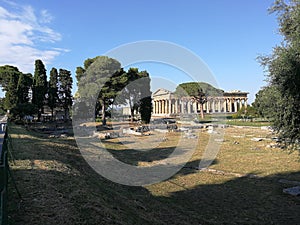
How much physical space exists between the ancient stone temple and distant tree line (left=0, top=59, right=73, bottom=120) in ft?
113

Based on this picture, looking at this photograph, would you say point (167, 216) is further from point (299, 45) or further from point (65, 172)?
point (299, 45)

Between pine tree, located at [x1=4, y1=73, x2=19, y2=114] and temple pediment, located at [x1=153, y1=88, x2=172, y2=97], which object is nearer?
pine tree, located at [x1=4, y1=73, x2=19, y2=114]

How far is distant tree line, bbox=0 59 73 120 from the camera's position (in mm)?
36281

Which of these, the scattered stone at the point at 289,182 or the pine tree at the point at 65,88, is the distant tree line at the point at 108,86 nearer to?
the pine tree at the point at 65,88

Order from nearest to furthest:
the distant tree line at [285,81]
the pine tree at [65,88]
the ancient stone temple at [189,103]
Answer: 1. the distant tree line at [285,81]
2. the pine tree at [65,88]
3. the ancient stone temple at [189,103]

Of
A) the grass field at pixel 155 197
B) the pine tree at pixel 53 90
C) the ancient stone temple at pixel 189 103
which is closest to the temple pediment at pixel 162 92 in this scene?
the ancient stone temple at pixel 189 103

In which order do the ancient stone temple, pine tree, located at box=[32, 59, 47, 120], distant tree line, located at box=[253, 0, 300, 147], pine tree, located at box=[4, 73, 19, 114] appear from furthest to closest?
the ancient stone temple < pine tree, located at box=[32, 59, 47, 120] < pine tree, located at box=[4, 73, 19, 114] < distant tree line, located at box=[253, 0, 300, 147]

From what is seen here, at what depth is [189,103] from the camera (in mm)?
84000

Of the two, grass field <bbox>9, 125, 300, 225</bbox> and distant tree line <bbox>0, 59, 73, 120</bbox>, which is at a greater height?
distant tree line <bbox>0, 59, 73, 120</bbox>

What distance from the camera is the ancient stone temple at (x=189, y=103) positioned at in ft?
269

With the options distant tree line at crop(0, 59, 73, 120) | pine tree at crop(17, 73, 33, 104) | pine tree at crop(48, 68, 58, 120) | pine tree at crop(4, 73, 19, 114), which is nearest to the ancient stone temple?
distant tree line at crop(0, 59, 73, 120)

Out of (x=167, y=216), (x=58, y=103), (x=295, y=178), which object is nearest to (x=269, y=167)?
(x=295, y=178)

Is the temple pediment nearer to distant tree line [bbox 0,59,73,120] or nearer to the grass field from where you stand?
distant tree line [bbox 0,59,73,120]

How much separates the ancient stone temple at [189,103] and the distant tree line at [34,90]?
113ft
